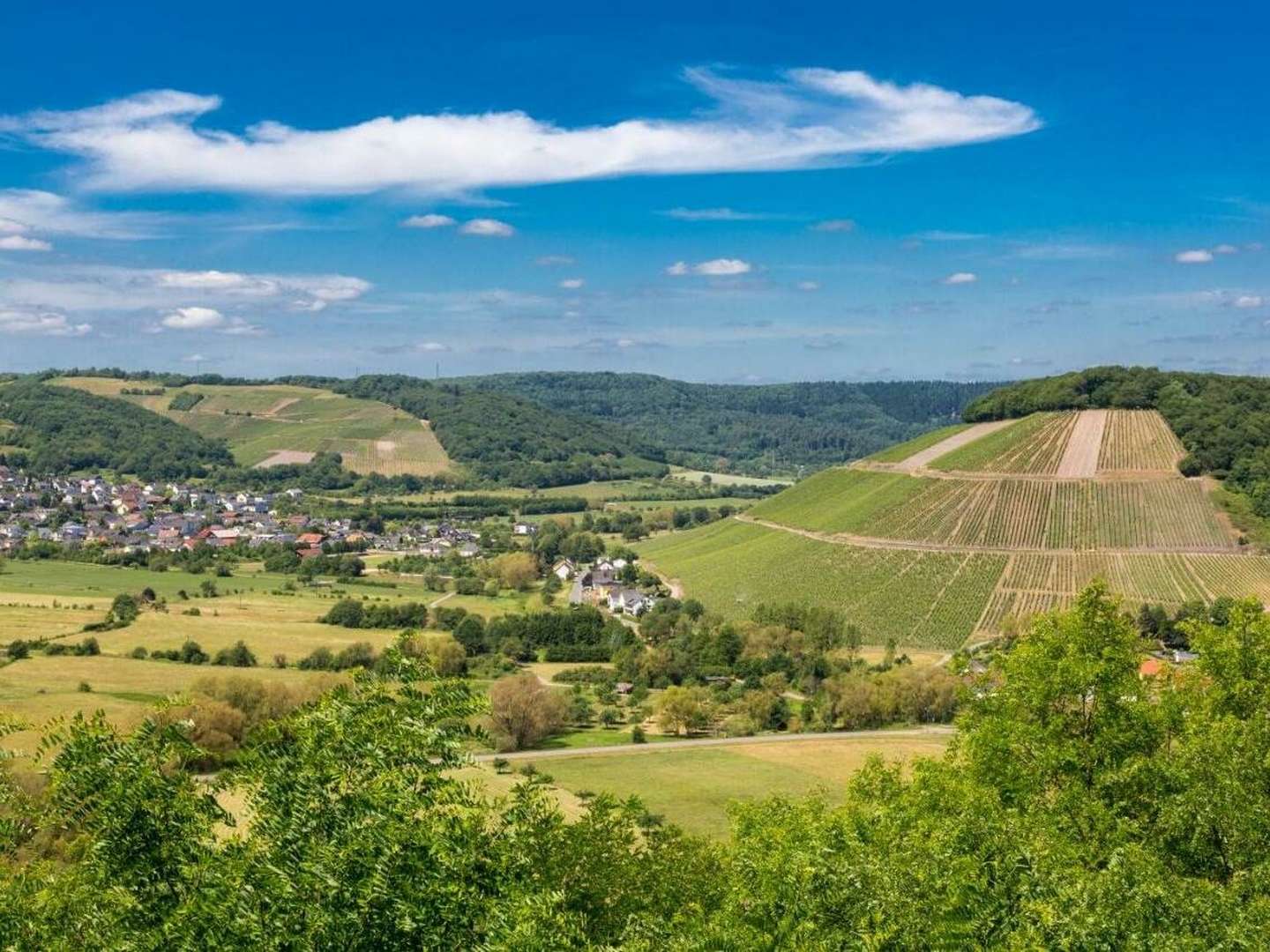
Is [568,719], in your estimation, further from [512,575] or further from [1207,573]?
[1207,573]

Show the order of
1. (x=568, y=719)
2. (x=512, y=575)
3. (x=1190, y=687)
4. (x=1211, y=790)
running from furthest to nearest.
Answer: (x=512, y=575), (x=568, y=719), (x=1190, y=687), (x=1211, y=790)

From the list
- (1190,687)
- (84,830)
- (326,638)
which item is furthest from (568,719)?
(84,830)

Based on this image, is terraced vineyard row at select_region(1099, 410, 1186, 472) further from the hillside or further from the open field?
the open field

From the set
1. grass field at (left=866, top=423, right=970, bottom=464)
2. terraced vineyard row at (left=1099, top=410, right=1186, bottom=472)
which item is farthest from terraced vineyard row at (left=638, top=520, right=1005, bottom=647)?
grass field at (left=866, top=423, right=970, bottom=464)

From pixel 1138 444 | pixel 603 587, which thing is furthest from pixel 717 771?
pixel 1138 444

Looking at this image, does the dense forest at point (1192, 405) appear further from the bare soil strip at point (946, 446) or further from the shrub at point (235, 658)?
the shrub at point (235, 658)

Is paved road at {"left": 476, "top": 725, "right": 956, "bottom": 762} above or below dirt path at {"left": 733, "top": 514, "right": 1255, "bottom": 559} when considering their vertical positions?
below
